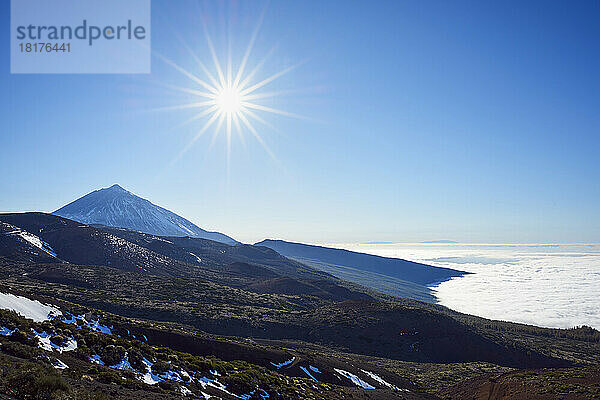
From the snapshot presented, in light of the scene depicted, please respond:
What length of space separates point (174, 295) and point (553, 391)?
63135mm

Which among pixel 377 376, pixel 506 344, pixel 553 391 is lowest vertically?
pixel 506 344

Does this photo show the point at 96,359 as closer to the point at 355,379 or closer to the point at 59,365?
the point at 59,365

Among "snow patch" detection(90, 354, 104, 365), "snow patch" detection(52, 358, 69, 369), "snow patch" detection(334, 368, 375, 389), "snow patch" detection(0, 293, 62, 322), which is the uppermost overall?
"snow patch" detection(0, 293, 62, 322)

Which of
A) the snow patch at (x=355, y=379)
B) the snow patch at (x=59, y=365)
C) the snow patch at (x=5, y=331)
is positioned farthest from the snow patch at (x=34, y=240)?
the snow patch at (x=59, y=365)

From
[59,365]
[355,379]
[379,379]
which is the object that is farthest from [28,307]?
[379,379]

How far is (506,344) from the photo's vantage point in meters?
56.6

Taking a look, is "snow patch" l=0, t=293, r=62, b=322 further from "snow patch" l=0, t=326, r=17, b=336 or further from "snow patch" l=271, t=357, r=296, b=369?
"snow patch" l=271, t=357, r=296, b=369

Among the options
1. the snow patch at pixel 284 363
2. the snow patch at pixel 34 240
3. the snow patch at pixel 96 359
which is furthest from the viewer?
the snow patch at pixel 34 240

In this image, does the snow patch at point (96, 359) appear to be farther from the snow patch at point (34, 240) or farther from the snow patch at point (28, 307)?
the snow patch at point (34, 240)

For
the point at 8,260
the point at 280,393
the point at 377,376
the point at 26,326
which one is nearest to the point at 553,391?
the point at 377,376

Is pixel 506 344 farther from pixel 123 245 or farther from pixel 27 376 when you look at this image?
pixel 123 245

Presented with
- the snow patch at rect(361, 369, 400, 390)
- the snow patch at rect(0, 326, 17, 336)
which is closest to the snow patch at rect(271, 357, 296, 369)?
the snow patch at rect(361, 369, 400, 390)

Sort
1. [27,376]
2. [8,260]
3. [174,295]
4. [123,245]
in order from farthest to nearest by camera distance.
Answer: [123,245]
[8,260]
[174,295]
[27,376]

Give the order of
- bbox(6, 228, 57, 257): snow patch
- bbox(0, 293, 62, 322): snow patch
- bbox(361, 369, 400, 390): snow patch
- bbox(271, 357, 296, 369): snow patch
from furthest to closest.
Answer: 1. bbox(6, 228, 57, 257): snow patch
2. bbox(361, 369, 400, 390): snow patch
3. bbox(271, 357, 296, 369): snow patch
4. bbox(0, 293, 62, 322): snow patch
